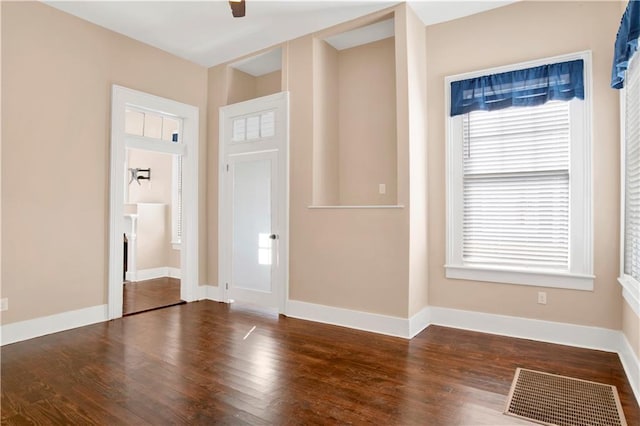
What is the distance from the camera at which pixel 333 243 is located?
412 centimetres

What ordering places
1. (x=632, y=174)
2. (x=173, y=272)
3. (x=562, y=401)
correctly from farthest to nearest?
(x=173, y=272), (x=632, y=174), (x=562, y=401)

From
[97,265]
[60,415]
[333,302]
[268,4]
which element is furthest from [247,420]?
[268,4]

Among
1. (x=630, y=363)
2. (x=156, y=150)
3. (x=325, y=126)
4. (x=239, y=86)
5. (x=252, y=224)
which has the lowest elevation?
(x=630, y=363)

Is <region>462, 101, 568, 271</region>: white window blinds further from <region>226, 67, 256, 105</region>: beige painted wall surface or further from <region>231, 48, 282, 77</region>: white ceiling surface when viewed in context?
<region>226, 67, 256, 105</region>: beige painted wall surface

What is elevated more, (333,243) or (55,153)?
(55,153)

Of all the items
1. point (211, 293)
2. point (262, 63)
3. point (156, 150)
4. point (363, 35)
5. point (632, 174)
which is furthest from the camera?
point (211, 293)

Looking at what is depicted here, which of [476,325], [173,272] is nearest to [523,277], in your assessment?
[476,325]

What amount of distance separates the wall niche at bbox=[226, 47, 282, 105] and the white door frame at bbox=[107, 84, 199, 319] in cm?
65

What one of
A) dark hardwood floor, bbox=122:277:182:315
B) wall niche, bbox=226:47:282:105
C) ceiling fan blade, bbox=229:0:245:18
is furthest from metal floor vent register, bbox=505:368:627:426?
wall niche, bbox=226:47:282:105

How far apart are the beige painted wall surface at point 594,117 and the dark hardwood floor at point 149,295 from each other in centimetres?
348

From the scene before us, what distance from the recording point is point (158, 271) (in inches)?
268

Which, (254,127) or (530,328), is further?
(254,127)

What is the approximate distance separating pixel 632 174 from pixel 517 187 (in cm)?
93

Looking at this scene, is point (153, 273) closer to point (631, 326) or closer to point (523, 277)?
point (523, 277)
